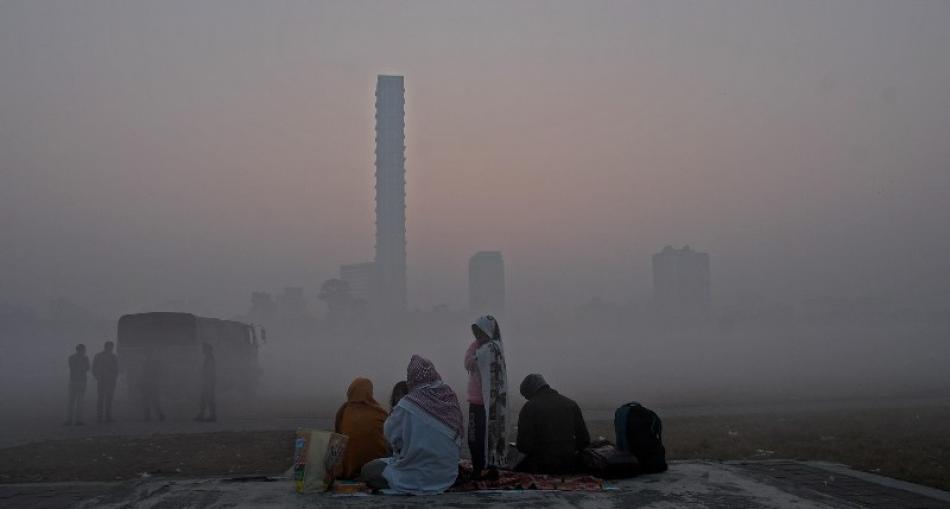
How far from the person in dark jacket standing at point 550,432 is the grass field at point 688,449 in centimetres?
381

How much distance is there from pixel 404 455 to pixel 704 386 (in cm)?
2719

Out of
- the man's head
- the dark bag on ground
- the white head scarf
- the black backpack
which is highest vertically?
the white head scarf

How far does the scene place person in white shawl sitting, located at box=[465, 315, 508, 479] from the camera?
29.1 feet

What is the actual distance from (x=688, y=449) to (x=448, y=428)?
6036 mm

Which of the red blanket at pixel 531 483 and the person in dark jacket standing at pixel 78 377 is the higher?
the person in dark jacket standing at pixel 78 377

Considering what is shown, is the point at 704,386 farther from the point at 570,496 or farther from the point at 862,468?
the point at 570,496

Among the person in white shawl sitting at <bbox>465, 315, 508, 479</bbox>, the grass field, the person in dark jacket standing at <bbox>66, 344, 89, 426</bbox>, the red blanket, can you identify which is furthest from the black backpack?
the person in dark jacket standing at <bbox>66, 344, 89, 426</bbox>

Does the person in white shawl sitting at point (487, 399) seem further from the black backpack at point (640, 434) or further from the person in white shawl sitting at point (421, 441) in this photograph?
the black backpack at point (640, 434)

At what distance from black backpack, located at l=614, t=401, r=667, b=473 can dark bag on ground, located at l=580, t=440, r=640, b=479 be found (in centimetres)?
15

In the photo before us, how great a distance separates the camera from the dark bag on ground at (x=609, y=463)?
848cm

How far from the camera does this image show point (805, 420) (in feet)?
54.8

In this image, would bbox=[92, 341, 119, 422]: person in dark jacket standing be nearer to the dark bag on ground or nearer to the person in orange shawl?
the person in orange shawl

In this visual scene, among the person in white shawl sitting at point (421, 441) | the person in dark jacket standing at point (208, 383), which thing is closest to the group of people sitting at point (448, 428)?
the person in white shawl sitting at point (421, 441)

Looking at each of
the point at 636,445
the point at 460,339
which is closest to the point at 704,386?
the point at 636,445
